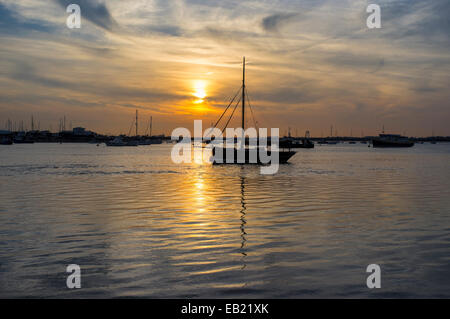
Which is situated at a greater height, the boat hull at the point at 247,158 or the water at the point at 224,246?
the boat hull at the point at 247,158

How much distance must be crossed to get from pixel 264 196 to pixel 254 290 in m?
18.1

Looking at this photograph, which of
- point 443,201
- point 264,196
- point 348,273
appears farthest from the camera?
point 264,196

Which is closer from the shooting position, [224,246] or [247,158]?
[224,246]

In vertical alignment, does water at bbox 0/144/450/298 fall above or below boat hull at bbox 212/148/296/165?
below

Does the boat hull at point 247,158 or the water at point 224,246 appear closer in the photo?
the water at point 224,246

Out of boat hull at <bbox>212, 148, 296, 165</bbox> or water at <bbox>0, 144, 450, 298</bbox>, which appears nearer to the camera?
water at <bbox>0, 144, 450, 298</bbox>

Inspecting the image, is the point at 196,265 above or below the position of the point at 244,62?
below

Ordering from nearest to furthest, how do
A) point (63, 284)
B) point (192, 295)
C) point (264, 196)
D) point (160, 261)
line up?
point (192, 295), point (63, 284), point (160, 261), point (264, 196)

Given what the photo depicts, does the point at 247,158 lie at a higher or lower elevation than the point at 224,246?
higher

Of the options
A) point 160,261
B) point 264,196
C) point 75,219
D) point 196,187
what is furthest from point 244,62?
point 160,261
